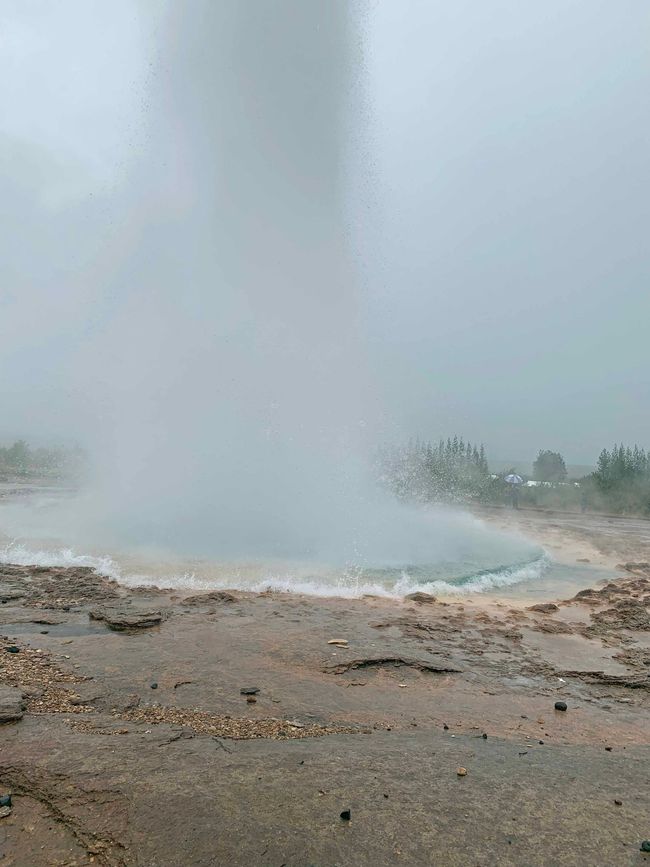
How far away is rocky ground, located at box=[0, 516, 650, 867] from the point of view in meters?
3.12

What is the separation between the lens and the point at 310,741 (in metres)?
4.32

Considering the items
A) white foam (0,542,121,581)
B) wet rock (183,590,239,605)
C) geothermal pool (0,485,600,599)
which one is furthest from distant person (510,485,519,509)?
wet rock (183,590,239,605)

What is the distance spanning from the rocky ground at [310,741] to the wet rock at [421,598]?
173 cm

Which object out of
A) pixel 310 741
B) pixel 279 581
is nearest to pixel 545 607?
pixel 279 581

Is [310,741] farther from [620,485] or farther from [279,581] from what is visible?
[620,485]

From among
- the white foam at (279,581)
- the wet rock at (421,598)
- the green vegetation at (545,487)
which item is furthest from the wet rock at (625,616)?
the green vegetation at (545,487)

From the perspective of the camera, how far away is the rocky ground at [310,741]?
10.2 ft

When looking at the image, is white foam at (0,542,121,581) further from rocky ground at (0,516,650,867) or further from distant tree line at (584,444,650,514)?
distant tree line at (584,444,650,514)

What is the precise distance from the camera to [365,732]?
15.1ft

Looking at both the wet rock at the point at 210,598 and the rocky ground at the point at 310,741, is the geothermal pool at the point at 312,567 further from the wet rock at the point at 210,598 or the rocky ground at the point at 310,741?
the rocky ground at the point at 310,741

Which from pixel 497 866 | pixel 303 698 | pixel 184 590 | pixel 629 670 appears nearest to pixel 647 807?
pixel 497 866

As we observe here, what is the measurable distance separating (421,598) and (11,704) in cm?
720

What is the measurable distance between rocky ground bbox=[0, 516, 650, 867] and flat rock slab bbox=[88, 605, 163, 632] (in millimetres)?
46

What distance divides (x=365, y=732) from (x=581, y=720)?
225cm
